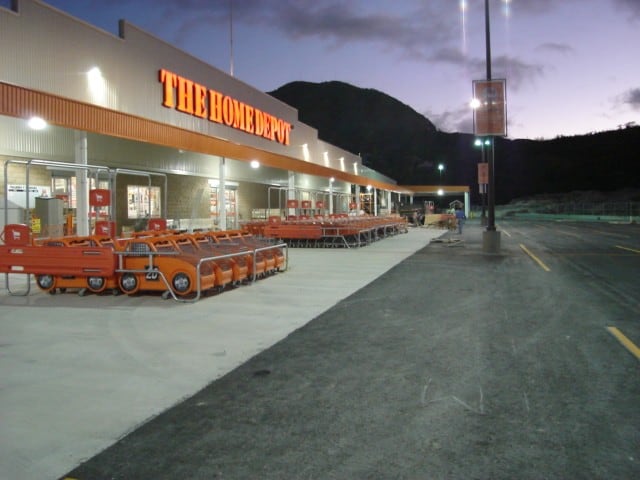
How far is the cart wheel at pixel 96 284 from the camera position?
11000 mm

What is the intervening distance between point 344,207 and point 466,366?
5580cm

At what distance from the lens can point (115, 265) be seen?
10633mm

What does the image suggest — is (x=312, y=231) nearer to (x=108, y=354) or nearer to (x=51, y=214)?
(x=51, y=214)

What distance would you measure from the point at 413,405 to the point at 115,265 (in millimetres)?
7520

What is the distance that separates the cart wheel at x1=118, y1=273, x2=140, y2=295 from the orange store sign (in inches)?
573

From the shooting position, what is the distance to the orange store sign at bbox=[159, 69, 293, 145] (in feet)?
79.0

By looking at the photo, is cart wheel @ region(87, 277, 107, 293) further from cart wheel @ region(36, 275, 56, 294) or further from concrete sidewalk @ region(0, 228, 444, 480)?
cart wheel @ region(36, 275, 56, 294)

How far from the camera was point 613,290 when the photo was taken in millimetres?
11383

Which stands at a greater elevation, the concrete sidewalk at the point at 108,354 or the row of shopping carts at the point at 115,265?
the row of shopping carts at the point at 115,265

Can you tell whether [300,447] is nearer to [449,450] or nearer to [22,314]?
[449,450]

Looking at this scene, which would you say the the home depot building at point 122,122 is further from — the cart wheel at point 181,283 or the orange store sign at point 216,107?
the cart wheel at point 181,283

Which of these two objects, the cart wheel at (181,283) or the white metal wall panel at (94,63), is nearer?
the cart wheel at (181,283)

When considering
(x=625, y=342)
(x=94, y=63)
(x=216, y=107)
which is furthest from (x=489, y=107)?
(x=625, y=342)

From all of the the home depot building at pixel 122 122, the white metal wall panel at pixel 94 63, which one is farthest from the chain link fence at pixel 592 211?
the white metal wall panel at pixel 94 63
